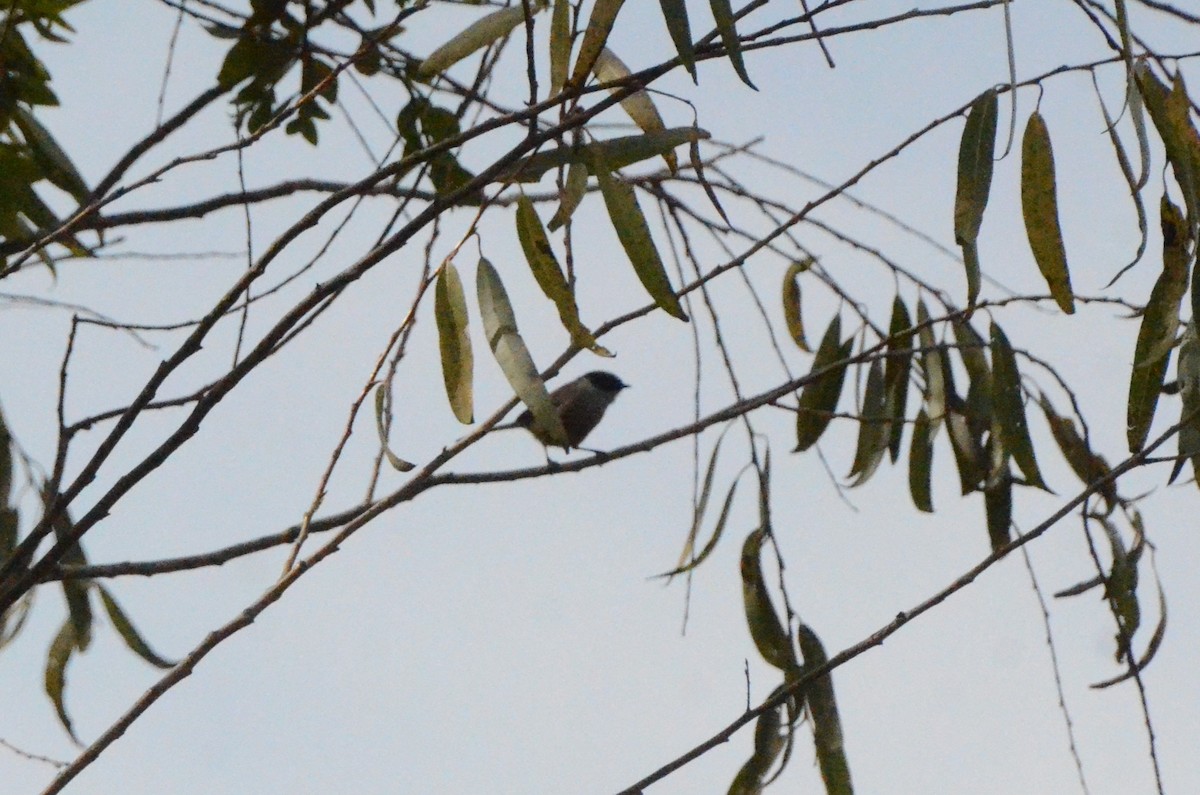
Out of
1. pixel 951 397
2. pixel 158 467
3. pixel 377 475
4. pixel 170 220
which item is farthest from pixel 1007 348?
pixel 170 220

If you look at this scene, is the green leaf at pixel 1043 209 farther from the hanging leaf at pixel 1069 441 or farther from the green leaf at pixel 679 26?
the hanging leaf at pixel 1069 441

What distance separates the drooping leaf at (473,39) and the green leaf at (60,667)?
1359 mm

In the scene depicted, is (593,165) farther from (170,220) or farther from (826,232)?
(170,220)

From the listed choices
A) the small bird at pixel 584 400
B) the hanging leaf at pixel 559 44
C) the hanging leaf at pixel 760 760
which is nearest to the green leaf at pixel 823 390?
the hanging leaf at pixel 760 760

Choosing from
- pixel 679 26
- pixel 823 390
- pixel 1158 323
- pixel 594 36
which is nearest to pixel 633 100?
pixel 594 36

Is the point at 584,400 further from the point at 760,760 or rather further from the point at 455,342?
the point at 455,342

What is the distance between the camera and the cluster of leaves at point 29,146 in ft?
9.35

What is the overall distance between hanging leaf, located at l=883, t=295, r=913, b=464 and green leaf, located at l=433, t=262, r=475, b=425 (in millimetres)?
1179

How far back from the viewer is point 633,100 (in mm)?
2064

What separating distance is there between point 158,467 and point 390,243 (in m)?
0.37

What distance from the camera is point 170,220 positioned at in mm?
3428

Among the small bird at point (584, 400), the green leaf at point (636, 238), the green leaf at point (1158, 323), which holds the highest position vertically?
the small bird at point (584, 400)

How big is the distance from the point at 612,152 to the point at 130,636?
1334 millimetres

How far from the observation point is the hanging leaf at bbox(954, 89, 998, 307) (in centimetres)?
191
